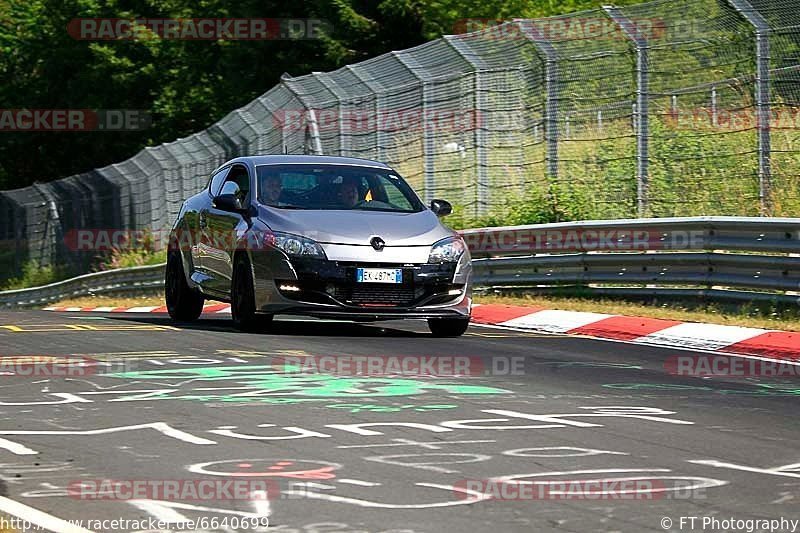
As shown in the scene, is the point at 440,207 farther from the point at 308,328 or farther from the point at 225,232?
the point at 225,232

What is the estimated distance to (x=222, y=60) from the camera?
192 feet

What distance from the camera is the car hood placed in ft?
45.2

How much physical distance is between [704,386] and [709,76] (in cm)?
833

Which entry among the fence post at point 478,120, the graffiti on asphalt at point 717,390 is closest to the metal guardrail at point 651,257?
the fence post at point 478,120

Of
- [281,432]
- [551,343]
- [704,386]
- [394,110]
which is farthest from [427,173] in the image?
[281,432]

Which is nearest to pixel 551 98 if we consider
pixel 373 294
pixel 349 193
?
pixel 349 193

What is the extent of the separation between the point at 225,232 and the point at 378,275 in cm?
201

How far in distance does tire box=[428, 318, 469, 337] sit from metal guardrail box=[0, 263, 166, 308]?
15914 mm

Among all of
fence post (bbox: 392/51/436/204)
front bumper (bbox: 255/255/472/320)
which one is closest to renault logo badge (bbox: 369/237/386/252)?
front bumper (bbox: 255/255/472/320)

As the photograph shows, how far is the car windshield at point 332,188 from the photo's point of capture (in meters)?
14.7

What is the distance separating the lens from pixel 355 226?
1391 cm

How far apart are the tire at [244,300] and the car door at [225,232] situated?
25 centimetres

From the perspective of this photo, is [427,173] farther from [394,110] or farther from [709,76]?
[709,76]

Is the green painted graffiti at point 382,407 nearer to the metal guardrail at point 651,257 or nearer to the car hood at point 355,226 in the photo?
the car hood at point 355,226
